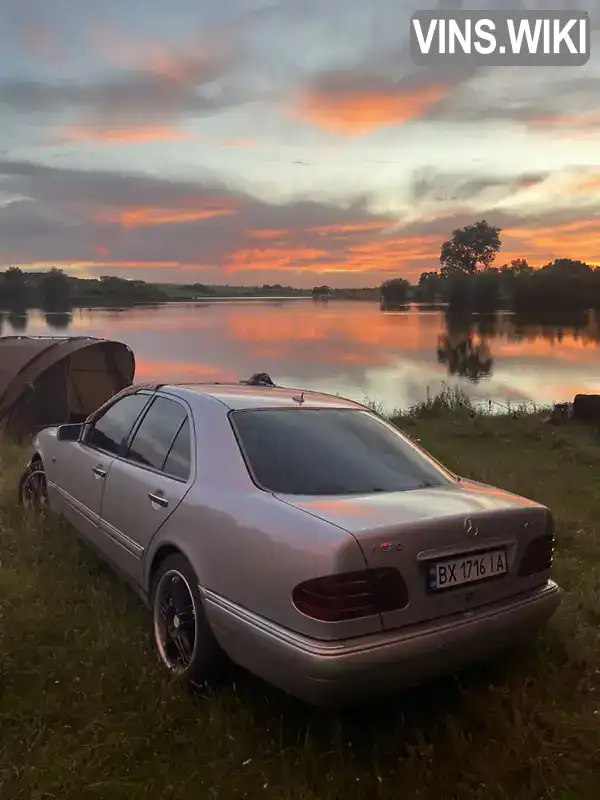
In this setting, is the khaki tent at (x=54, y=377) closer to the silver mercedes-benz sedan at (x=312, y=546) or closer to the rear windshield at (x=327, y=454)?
the silver mercedes-benz sedan at (x=312, y=546)

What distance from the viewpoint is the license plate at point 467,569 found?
2988 millimetres

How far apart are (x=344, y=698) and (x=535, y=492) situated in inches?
229

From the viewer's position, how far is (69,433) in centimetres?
568

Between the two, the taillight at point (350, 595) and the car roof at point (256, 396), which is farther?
the car roof at point (256, 396)

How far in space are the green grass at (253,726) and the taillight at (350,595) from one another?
2.26 ft

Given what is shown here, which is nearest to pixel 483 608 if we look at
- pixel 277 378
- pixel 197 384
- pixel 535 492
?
pixel 197 384

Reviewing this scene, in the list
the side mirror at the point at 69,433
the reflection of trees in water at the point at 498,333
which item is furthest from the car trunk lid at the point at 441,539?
the reflection of trees in water at the point at 498,333

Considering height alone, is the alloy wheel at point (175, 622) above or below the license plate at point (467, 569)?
below

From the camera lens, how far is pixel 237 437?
3.76 meters

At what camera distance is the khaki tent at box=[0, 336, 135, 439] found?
12.6 meters

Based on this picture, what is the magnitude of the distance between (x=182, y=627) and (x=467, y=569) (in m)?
1.50

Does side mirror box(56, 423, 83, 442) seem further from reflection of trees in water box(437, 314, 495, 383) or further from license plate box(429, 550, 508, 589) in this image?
reflection of trees in water box(437, 314, 495, 383)

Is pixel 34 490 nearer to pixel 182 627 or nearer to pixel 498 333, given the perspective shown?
pixel 182 627

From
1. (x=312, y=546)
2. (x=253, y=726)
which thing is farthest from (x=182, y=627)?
(x=312, y=546)
